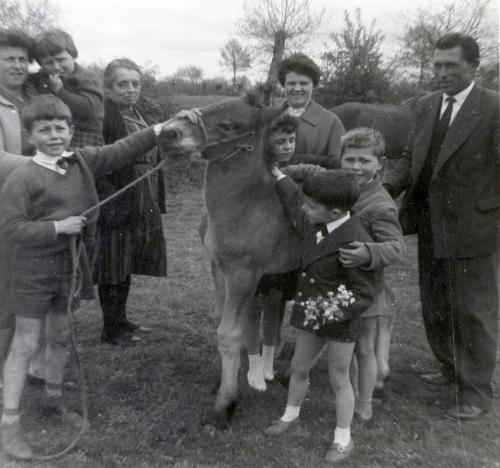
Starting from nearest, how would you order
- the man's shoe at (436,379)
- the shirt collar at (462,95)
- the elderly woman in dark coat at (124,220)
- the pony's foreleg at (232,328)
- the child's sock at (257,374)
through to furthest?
the pony's foreleg at (232,328)
the shirt collar at (462,95)
the child's sock at (257,374)
the man's shoe at (436,379)
the elderly woman in dark coat at (124,220)

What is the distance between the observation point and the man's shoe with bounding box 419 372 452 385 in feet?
15.4

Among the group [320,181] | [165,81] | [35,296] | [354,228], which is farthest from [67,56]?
[165,81]

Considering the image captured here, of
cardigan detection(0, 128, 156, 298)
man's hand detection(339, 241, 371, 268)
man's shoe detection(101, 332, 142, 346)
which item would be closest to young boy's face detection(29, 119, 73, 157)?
cardigan detection(0, 128, 156, 298)

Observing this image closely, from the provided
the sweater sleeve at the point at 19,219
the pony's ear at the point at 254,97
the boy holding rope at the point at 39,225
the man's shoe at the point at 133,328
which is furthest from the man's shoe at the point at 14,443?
the pony's ear at the point at 254,97

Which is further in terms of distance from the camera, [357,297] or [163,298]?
[163,298]

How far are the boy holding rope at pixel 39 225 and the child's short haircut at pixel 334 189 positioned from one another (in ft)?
3.21

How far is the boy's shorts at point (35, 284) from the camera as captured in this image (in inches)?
130

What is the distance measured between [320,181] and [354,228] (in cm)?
39

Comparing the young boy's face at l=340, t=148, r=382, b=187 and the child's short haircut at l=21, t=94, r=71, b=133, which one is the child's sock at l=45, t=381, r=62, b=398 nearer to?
the child's short haircut at l=21, t=94, r=71, b=133

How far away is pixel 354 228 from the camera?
3.30 metres

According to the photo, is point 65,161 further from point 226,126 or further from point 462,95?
point 462,95

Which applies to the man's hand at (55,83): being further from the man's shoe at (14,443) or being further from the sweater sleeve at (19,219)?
the man's shoe at (14,443)

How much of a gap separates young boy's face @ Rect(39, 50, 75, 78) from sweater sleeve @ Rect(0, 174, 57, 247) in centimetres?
146

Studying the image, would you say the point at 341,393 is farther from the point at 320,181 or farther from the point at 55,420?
the point at 55,420
